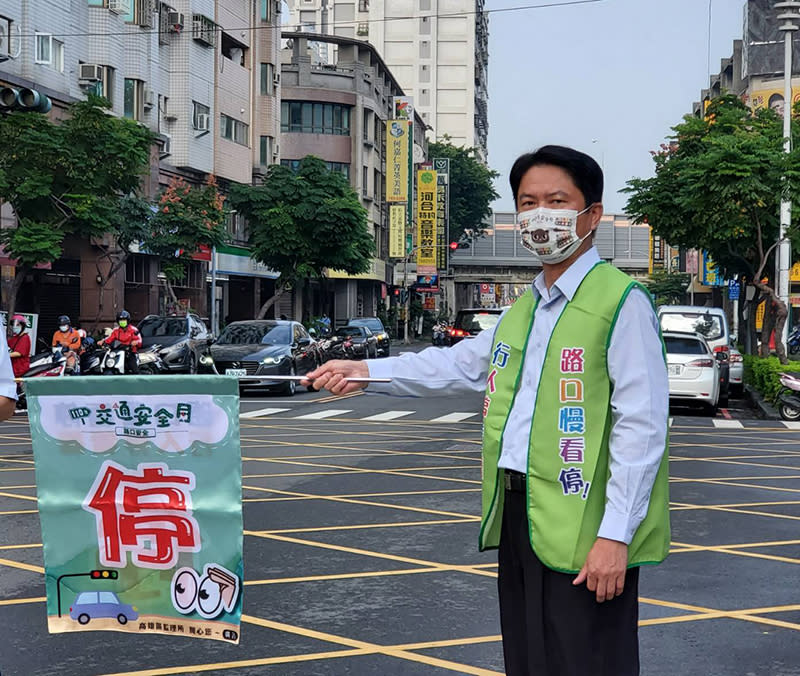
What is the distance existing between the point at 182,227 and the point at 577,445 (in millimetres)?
34113

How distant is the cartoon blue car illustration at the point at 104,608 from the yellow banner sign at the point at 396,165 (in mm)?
74375

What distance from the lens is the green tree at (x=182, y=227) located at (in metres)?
36.3

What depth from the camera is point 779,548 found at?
8.34 meters

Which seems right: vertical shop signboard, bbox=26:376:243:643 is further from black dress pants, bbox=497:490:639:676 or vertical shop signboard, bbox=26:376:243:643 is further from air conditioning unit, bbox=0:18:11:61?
air conditioning unit, bbox=0:18:11:61

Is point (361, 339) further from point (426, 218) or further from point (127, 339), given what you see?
point (426, 218)

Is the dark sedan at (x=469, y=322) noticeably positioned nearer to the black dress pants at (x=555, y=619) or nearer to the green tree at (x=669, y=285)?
the black dress pants at (x=555, y=619)

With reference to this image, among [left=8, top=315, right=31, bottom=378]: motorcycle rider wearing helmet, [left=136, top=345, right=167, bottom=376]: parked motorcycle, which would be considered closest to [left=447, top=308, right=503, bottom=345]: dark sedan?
[left=136, top=345, right=167, bottom=376]: parked motorcycle

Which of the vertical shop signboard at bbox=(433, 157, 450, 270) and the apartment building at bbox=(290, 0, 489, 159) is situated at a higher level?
the apartment building at bbox=(290, 0, 489, 159)

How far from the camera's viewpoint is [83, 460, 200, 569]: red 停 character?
368cm

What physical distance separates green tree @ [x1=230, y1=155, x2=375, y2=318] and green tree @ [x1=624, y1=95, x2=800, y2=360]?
40.3 ft

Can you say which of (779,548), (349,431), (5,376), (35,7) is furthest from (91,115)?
(5,376)


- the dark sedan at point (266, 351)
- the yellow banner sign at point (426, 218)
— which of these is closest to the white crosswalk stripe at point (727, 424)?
the dark sedan at point (266, 351)

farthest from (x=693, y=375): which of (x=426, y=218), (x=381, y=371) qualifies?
(x=426, y=218)

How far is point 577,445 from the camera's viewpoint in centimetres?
329
